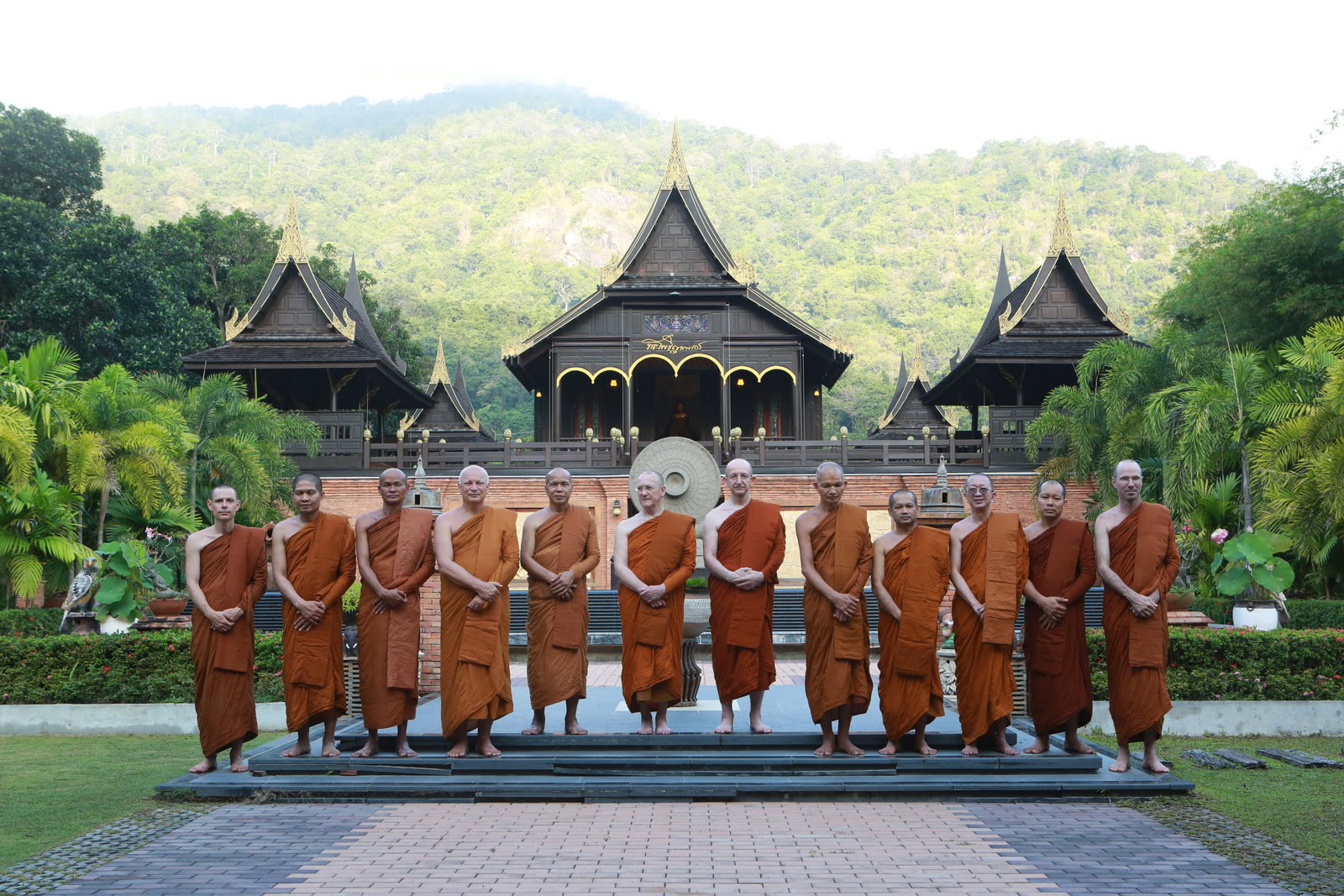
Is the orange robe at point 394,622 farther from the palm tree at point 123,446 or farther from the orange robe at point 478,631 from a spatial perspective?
the palm tree at point 123,446

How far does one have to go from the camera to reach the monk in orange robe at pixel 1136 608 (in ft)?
23.2

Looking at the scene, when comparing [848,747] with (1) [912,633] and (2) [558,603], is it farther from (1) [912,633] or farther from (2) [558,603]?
(2) [558,603]

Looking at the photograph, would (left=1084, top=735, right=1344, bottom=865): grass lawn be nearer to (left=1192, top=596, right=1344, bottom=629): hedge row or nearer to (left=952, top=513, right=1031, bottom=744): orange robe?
(left=952, top=513, right=1031, bottom=744): orange robe

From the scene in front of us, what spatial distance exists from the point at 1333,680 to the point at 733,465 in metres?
6.00

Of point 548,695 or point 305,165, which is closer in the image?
point 548,695

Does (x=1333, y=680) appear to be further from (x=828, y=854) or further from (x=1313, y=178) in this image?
(x=1313, y=178)

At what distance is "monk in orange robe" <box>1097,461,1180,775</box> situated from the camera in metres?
7.09

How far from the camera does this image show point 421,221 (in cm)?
10225

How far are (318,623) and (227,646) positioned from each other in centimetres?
53

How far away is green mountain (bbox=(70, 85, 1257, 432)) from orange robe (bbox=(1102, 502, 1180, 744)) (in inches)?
1985

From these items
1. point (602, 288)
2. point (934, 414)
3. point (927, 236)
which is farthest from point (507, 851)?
point (927, 236)

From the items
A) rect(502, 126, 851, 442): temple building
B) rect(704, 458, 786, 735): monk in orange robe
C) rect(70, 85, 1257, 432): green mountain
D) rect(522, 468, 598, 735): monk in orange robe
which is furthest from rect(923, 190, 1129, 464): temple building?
rect(70, 85, 1257, 432): green mountain

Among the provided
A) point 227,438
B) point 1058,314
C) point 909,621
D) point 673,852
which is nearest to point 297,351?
point 227,438

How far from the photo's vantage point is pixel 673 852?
227 inches
